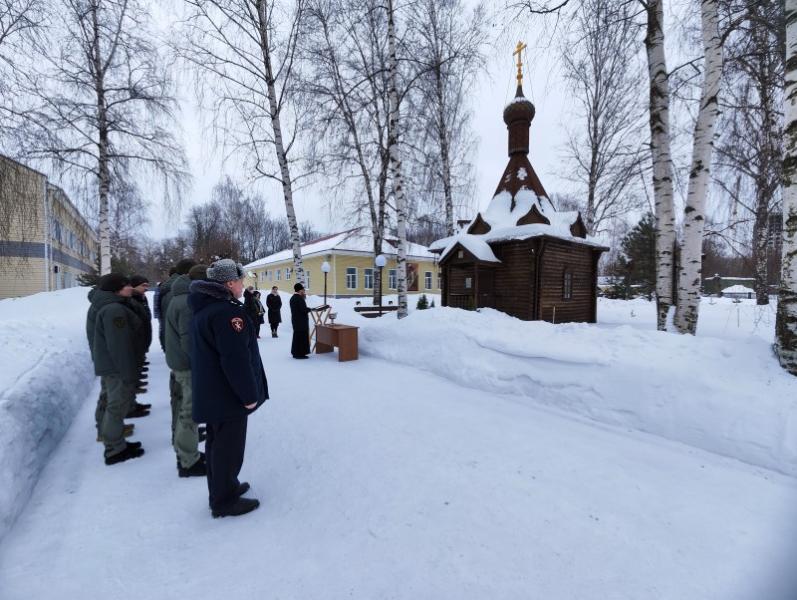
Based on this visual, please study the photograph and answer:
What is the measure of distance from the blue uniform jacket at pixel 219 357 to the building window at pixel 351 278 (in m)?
21.6

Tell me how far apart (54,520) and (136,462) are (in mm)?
836

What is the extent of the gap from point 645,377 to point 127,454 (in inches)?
211

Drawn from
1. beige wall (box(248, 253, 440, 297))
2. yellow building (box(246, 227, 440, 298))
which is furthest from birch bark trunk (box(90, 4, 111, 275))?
beige wall (box(248, 253, 440, 297))

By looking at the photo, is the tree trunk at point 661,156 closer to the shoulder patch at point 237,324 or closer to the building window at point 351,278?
the shoulder patch at point 237,324

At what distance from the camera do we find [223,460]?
7.72 feet

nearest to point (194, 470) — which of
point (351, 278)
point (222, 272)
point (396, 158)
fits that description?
point (222, 272)

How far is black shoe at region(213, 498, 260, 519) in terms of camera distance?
93.2 inches

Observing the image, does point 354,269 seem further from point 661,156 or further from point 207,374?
point 207,374

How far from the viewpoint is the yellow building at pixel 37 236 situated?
534 cm

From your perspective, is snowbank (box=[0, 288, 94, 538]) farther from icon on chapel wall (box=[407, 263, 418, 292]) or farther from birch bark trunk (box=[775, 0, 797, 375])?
icon on chapel wall (box=[407, 263, 418, 292])

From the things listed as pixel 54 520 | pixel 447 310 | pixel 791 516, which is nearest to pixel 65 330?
pixel 54 520

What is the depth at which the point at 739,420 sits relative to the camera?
3.18 meters

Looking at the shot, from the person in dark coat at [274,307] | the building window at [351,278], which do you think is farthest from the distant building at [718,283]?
the person in dark coat at [274,307]

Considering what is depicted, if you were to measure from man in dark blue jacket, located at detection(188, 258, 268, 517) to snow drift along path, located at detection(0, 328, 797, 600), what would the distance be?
277mm
